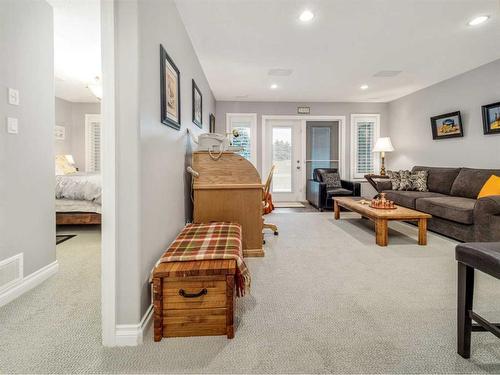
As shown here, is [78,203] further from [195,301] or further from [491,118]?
[491,118]

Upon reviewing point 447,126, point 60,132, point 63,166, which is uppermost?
point 60,132

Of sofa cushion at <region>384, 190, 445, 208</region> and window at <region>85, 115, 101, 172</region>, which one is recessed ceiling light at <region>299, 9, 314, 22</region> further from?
window at <region>85, 115, 101, 172</region>

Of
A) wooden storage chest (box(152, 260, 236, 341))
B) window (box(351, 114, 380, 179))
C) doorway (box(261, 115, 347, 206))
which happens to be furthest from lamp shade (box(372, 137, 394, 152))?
wooden storage chest (box(152, 260, 236, 341))

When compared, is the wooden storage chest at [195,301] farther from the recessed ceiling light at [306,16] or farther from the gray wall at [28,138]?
the recessed ceiling light at [306,16]

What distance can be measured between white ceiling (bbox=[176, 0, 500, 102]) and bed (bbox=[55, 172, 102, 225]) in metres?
2.36

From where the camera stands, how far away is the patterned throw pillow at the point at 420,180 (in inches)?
Result: 191

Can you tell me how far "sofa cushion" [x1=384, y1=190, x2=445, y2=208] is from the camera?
4.28 m

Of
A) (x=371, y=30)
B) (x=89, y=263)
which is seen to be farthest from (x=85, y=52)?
(x=371, y=30)

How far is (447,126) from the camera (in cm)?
486

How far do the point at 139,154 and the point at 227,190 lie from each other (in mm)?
1418

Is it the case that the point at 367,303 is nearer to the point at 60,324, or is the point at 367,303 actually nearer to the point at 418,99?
the point at 60,324

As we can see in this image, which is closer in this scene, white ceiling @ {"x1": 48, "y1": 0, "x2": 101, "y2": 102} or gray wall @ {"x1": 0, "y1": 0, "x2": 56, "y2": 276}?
gray wall @ {"x1": 0, "y1": 0, "x2": 56, "y2": 276}

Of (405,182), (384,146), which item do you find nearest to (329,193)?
(405,182)

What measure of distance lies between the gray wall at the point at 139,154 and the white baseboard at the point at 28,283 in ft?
3.53
